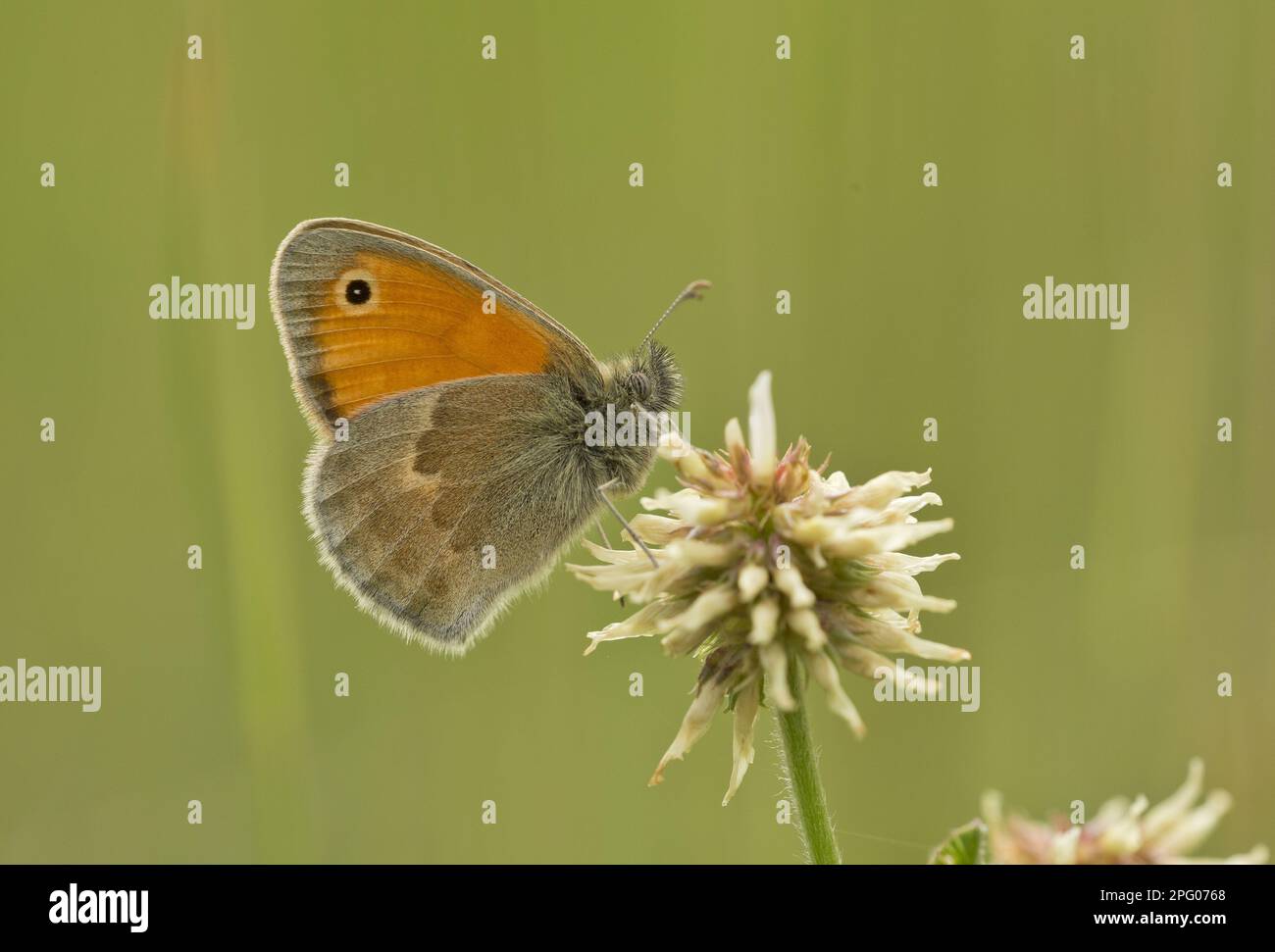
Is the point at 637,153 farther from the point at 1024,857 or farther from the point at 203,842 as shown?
the point at 1024,857

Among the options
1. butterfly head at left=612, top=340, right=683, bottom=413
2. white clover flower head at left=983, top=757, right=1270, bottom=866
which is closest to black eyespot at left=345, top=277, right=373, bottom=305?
butterfly head at left=612, top=340, right=683, bottom=413

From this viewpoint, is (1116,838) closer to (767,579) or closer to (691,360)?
Result: (767,579)

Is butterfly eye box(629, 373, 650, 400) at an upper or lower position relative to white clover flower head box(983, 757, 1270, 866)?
upper

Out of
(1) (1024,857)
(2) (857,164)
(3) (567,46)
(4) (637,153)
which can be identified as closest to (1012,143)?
(2) (857,164)

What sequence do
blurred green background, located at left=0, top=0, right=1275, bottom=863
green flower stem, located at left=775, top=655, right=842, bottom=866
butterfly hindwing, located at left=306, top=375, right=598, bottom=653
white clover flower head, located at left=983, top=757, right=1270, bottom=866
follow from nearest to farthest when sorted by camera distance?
white clover flower head, located at left=983, top=757, right=1270, bottom=866
green flower stem, located at left=775, top=655, right=842, bottom=866
butterfly hindwing, located at left=306, top=375, right=598, bottom=653
blurred green background, located at left=0, top=0, right=1275, bottom=863

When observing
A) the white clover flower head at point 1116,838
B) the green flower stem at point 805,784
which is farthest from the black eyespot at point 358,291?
the white clover flower head at point 1116,838

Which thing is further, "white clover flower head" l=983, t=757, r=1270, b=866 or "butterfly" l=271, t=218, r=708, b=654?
"butterfly" l=271, t=218, r=708, b=654

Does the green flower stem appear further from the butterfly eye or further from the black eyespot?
the black eyespot

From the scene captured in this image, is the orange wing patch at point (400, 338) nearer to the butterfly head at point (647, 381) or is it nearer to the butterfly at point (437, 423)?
the butterfly at point (437, 423)
